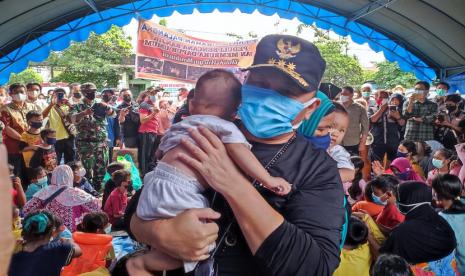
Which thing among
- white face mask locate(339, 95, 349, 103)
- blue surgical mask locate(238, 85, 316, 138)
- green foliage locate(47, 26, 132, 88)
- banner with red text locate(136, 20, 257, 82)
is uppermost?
green foliage locate(47, 26, 132, 88)

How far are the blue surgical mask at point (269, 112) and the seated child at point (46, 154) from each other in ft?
17.5

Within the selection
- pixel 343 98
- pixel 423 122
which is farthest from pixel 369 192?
pixel 423 122

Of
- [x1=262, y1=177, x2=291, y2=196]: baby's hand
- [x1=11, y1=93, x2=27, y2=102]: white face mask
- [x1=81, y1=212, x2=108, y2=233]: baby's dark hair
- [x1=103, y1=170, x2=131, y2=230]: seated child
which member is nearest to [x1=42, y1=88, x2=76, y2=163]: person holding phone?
[x1=11, y1=93, x2=27, y2=102]: white face mask

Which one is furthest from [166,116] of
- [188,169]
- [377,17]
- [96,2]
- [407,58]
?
[188,169]

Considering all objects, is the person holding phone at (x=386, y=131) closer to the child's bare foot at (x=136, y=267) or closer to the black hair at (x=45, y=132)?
the black hair at (x=45, y=132)

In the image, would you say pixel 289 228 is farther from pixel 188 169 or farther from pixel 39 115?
pixel 39 115

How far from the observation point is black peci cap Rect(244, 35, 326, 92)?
1.05m

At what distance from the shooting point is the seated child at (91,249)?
3.18 meters

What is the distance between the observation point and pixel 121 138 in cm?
899

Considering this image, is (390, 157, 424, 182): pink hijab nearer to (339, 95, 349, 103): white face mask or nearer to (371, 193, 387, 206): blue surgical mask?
(371, 193, 387, 206): blue surgical mask

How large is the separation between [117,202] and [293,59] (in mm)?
3839

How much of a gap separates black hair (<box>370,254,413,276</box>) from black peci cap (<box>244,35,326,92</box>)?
1.54 metres

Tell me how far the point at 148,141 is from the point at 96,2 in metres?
3.41

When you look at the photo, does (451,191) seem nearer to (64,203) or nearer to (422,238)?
(422,238)
